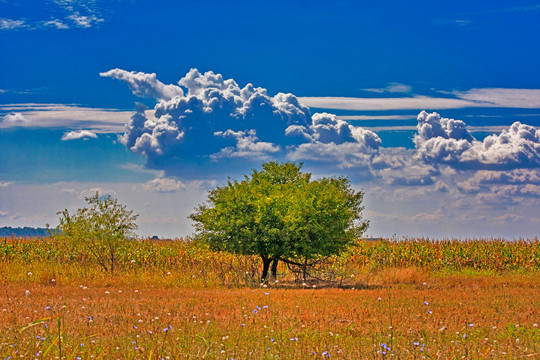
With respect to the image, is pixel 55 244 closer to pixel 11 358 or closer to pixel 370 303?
pixel 370 303

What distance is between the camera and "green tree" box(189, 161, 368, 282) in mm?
21641

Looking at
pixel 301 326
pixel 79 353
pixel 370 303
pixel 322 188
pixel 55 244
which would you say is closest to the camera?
pixel 79 353

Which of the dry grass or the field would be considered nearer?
the dry grass

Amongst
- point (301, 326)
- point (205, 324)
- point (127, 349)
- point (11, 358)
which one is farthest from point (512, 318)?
point (11, 358)

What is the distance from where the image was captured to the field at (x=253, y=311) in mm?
9703

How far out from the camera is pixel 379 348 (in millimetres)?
9836

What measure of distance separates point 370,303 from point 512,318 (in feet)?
12.8

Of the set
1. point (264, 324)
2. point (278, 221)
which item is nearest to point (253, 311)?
point (264, 324)

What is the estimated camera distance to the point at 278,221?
2197 centimetres

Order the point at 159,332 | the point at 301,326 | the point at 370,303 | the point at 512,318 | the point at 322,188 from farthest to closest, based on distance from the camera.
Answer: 1. the point at 322,188
2. the point at 370,303
3. the point at 512,318
4. the point at 301,326
5. the point at 159,332

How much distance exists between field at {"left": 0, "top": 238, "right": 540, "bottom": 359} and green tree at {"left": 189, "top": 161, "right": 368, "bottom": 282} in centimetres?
165

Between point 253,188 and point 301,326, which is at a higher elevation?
point 253,188

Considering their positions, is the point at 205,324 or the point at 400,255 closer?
the point at 205,324

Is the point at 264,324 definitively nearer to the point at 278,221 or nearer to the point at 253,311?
the point at 253,311
